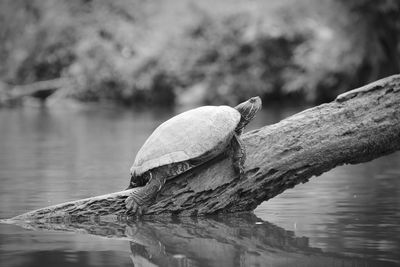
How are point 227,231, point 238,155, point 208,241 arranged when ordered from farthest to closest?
point 238,155, point 227,231, point 208,241

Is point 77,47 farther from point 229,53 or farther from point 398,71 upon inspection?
point 398,71

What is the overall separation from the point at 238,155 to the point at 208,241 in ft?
3.33

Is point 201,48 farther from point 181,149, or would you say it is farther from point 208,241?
point 208,241

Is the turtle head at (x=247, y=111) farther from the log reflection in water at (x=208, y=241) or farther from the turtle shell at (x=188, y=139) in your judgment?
the log reflection in water at (x=208, y=241)

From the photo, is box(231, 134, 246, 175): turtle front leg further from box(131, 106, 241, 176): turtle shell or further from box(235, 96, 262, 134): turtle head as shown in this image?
box(235, 96, 262, 134): turtle head

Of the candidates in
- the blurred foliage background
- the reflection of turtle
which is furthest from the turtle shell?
the blurred foliage background

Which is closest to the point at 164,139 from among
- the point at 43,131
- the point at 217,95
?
the point at 43,131

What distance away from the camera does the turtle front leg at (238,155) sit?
5715 millimetres

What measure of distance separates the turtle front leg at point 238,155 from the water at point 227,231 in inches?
15.5

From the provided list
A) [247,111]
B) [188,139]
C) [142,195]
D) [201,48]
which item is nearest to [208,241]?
[142,195]

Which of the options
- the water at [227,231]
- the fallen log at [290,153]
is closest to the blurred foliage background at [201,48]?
the water at [227,231]

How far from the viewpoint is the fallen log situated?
580 cm

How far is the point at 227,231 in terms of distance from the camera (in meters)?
5.27

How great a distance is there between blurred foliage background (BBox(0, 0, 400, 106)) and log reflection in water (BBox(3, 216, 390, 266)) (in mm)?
16241
